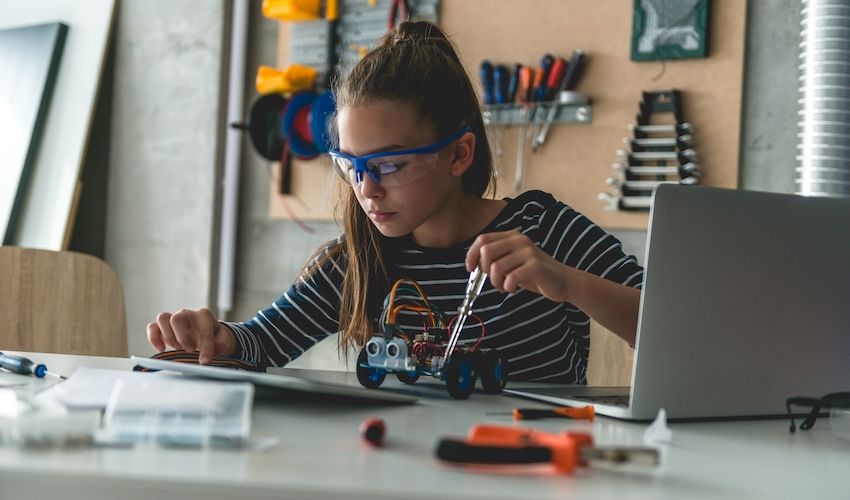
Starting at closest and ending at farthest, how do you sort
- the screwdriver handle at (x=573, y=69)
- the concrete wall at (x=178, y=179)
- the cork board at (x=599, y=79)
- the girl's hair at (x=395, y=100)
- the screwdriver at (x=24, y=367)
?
the screwdriver at (x=24, y=367), the girl's hair at (x=395, y=100), the cork board at (x=599, y=79), the screwdriver handle at (x=573, y=69), the concrete wall at (x=178, y=179)

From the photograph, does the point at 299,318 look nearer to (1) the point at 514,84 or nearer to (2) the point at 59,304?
(2) the point at 59,304

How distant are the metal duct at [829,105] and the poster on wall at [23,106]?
2773 millimetres

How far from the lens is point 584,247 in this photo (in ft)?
5.30

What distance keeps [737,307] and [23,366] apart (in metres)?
0.86

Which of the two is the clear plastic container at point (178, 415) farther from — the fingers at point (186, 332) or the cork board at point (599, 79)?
the cork board at point (599, 79)

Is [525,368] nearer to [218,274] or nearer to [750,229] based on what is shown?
[750,229]

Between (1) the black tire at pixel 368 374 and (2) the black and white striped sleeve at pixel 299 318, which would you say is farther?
(2) the black and white striped sleeve at pixel 299 318

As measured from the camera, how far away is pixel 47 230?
371 cm

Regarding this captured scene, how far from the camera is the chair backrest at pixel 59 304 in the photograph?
1.85 meters

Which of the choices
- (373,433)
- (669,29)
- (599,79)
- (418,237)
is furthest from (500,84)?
(373,433)

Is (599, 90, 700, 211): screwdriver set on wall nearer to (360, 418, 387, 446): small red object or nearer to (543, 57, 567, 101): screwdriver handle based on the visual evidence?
(543, 57, 567, 101): screwdriver handle

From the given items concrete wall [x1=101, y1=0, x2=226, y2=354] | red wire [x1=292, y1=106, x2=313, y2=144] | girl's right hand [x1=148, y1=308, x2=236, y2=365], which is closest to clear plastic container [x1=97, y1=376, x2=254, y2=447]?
girl's right hand [x1=148, y1=308, x2=236, y2=365]

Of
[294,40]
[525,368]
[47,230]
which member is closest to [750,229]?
[525,368]

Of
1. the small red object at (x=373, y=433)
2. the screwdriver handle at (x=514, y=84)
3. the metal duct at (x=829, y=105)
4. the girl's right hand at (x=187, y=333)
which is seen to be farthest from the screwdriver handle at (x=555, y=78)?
the small red object at (x=373, y=433)
